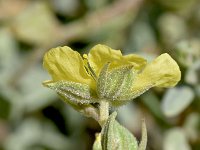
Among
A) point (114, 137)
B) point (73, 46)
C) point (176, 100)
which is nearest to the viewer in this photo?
point (114, 137)

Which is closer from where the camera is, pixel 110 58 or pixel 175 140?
pixel 110 58

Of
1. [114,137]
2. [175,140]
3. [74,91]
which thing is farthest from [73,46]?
[114,137]

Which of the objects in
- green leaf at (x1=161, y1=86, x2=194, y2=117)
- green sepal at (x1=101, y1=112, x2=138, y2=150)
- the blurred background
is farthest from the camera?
the blurred background

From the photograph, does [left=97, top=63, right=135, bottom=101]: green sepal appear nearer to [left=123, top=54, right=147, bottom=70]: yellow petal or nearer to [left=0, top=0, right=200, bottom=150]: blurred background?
[left=123, top=54, right=147, bottom=70]: yellow petal

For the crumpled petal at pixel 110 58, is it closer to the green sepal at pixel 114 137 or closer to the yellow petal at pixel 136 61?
the yellow petal at pixel 136 61

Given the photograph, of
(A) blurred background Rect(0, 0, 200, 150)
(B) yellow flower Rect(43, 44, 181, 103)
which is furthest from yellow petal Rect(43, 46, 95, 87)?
(A) blurred background Rect(0, 0, 200, 150)

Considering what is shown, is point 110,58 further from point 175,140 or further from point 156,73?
point 175,140

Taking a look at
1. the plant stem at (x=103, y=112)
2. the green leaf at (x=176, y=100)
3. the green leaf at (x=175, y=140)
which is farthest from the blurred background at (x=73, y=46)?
the plant stem at (x=103, y=112)
